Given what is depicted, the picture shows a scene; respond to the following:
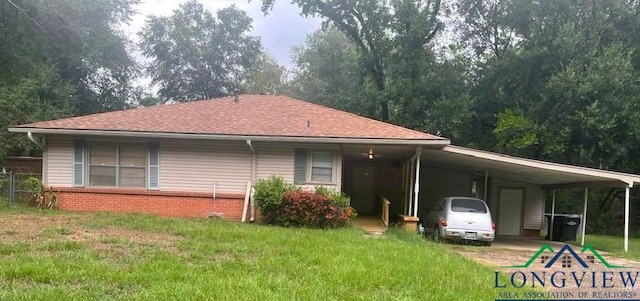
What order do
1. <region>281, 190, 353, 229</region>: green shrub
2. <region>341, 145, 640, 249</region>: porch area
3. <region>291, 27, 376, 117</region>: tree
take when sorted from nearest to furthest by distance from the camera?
<region>281, 190, 353, 229</region>: green shrub
<region>341, 145, 640, 249</region>: porch area
<region>291, 27, 376, 117</region>: tree

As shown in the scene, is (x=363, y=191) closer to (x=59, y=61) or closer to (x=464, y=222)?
(x=464, y=222)

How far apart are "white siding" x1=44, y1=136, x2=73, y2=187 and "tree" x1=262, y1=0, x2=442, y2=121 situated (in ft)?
48.0

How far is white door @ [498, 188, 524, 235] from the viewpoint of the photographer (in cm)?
1803

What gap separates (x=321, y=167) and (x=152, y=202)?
492 centimetres

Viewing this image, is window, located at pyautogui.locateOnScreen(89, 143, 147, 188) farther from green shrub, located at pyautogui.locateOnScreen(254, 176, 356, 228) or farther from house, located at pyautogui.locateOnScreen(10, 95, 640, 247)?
green shrub, located at pyautogui.locateOnScreen(254, 176, 356, 228)

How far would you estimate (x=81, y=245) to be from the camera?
23.2ft

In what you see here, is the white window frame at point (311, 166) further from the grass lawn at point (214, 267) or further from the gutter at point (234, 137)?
the grass lawn at point (214, 267)

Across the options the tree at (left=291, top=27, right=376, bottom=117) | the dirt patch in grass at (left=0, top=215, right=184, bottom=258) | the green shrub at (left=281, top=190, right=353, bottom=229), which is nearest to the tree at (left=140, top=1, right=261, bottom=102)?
the tree at (left=291, top=27, right=376, bottom=117)

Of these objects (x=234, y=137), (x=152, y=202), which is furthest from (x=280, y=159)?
(x=152, y=202)

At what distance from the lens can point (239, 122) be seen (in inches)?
541

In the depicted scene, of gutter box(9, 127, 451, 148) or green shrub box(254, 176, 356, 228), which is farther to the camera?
gutter box(9, 127, 451, 148)

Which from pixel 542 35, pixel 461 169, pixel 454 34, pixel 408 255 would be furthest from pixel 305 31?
A: pixel 408 255

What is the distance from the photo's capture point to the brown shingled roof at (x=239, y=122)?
12586mm

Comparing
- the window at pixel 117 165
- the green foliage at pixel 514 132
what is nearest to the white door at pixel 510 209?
the green foliage at pixel 514 132
